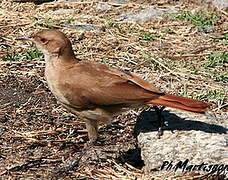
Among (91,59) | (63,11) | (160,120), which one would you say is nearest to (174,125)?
(160,120)

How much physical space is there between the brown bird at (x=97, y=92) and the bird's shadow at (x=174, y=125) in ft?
0.91

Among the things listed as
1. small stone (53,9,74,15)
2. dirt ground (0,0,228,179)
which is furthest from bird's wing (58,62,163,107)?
small stone (53,9,74,15)

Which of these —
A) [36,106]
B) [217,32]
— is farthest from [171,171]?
[217,32]

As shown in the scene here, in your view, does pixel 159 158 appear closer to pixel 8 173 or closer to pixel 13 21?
pixel 8 173

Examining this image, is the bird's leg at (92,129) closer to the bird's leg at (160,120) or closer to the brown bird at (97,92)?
the brown bird at (97,92)

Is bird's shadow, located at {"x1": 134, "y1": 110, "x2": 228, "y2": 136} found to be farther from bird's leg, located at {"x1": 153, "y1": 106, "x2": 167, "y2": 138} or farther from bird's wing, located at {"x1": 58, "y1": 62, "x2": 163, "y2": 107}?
bird's wing, located at {"x1": 58, "y1": 62, "x2": 163, "y2": 107}

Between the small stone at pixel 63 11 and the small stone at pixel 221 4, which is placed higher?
the small stone at pixel 63 11

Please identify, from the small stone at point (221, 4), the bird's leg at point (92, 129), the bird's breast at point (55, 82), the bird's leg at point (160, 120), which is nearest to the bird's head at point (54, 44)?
the bird's breast at point (55, 82)

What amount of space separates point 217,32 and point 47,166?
418 centimetres

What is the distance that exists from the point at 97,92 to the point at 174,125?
2.48 feet

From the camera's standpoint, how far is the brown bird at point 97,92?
470 cm

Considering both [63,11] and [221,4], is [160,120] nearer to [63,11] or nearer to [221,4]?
[63,11]

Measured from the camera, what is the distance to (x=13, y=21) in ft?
26.7

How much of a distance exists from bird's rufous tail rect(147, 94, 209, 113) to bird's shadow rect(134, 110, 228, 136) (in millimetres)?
291
